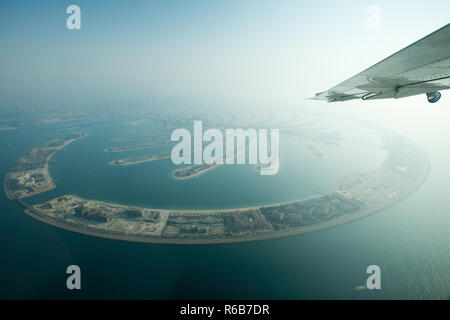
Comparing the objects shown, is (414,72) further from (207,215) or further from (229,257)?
(207,215)

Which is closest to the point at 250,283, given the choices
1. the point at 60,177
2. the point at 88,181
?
the point at 88,181

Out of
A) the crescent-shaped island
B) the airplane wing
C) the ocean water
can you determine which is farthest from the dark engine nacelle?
the crescent-shaped island

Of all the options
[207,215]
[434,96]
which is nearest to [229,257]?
[207,215]

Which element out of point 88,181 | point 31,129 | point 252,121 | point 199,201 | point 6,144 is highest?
point 252,121

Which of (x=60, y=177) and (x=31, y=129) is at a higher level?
(x=31, y=129)

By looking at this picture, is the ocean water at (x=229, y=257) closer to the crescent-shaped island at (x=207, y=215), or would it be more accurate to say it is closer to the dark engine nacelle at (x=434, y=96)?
the crescent-shaped island at (x=207, y=215)

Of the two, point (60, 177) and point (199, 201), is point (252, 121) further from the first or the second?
point (60, 177)

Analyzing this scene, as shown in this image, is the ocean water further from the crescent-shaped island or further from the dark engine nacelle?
the dark engine nacelle
